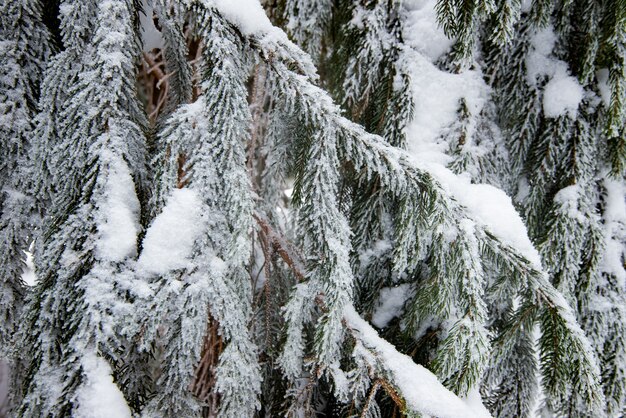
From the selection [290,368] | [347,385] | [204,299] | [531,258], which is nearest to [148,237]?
[204,299]

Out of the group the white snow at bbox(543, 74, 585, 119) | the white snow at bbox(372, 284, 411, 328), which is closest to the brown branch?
the white snow at bbox(372, 284, 411, 328)

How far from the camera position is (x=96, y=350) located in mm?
736

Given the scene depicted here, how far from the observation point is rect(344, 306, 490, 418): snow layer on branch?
856 mm

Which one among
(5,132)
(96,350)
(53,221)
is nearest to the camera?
(96,350)

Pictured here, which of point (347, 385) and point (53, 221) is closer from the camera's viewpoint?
point (53, 221)

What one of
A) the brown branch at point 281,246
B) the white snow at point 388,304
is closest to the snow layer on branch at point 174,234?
the brown branch at point 281,246

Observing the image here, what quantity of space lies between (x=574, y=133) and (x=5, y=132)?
1.57 meters

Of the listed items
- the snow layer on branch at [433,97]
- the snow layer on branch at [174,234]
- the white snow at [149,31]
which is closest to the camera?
the snow layer on branch at [174,234]

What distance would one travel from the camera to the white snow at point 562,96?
1.31 meters

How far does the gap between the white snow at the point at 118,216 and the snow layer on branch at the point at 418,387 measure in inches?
22.5

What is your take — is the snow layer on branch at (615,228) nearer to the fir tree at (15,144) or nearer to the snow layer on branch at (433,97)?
the snow layer on branch at (433,97)

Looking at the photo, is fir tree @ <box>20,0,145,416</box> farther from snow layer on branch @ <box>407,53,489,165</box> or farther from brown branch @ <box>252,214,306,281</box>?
snow layer on branch @ <box>407,53,489,165</box>

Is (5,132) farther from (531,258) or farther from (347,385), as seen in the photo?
(531,258)

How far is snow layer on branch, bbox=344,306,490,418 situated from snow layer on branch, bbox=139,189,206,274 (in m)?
0.48
